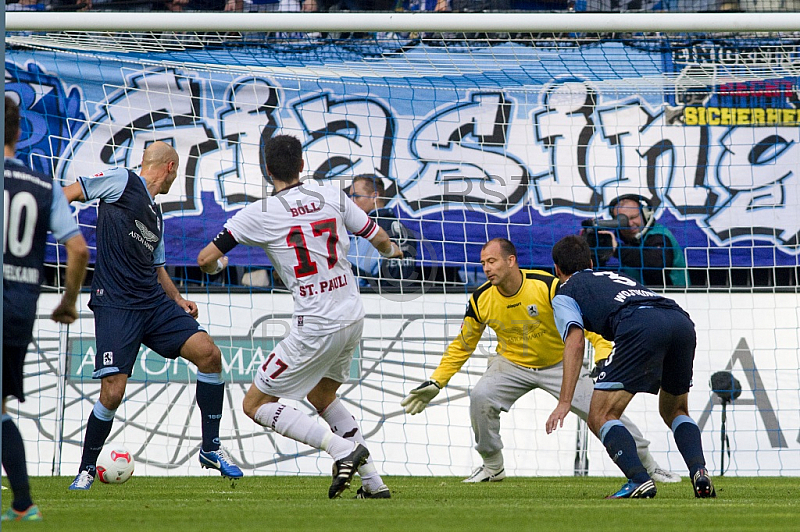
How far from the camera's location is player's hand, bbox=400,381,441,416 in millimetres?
6270

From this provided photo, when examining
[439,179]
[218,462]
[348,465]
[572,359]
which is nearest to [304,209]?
[348,465]

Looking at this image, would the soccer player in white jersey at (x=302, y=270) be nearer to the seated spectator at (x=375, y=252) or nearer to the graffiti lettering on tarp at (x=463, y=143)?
the seated spectator at (x=375, y=252)

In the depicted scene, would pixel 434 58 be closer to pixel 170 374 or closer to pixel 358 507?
pixel 170 374

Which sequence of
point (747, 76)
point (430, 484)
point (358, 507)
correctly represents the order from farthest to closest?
point (747, 76) < point (430, 484) < point (358, 507)

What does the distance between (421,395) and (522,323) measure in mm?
1181

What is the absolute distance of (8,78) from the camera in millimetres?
8555

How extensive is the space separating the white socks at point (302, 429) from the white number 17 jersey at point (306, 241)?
1.52ft

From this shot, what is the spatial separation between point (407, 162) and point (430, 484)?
3160 millimetres

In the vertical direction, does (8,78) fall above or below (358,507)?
above

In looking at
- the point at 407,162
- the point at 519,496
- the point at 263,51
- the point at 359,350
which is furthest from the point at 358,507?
the point at 263,51

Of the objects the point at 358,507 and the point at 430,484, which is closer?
the point at 358,507

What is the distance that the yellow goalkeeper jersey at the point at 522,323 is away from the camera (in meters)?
7.01

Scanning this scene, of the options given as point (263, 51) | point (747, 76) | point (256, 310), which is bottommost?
point (256, 310)

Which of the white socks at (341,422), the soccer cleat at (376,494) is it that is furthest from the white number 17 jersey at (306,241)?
the soccer cleat at (376,494)
